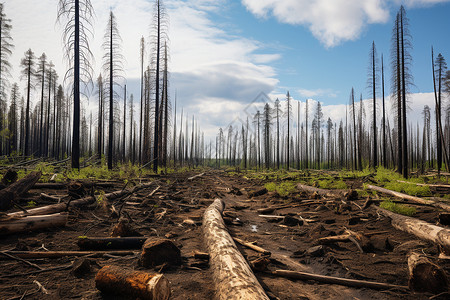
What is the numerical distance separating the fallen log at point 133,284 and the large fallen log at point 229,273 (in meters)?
0.72

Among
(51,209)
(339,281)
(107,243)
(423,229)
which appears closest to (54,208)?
(51,209)

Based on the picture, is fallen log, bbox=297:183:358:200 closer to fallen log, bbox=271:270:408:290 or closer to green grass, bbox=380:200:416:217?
green grass, bbox=380:200:416:217

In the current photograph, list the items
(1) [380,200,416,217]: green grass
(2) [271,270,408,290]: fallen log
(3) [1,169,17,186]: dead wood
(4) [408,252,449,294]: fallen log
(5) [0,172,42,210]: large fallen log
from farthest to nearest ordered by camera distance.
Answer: (3) [1,169,17,186]: dead wood < (1) [380,200,416,217]: green grass < (5) [0,172,42,210]: large fallen log < (2) [271,270,408,290]: fallen log < (4) [408,252,449,294]: fallen log

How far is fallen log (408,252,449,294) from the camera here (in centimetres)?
319

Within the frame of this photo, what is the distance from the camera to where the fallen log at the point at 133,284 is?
2.59 metres

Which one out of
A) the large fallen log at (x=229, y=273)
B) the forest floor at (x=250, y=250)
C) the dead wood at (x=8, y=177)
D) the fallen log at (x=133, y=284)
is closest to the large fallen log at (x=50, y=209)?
the forest floor at (x=250, y=250)

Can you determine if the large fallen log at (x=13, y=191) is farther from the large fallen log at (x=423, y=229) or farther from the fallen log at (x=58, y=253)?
the large fallen log at (x=423, y=229)

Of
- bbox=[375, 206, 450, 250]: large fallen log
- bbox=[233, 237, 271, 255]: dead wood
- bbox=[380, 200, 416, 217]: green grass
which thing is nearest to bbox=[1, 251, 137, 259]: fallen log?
bbox=[233, 237, 271, 255]: dead wood

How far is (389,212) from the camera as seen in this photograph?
6520mm

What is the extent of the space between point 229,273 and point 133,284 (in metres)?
1.22

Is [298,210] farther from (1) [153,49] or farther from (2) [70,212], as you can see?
(1) [153,49]

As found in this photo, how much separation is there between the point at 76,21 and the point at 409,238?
683 inches

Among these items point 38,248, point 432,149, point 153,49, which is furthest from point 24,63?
point 432,149

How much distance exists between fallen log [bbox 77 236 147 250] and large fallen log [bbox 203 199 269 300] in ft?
4.66
